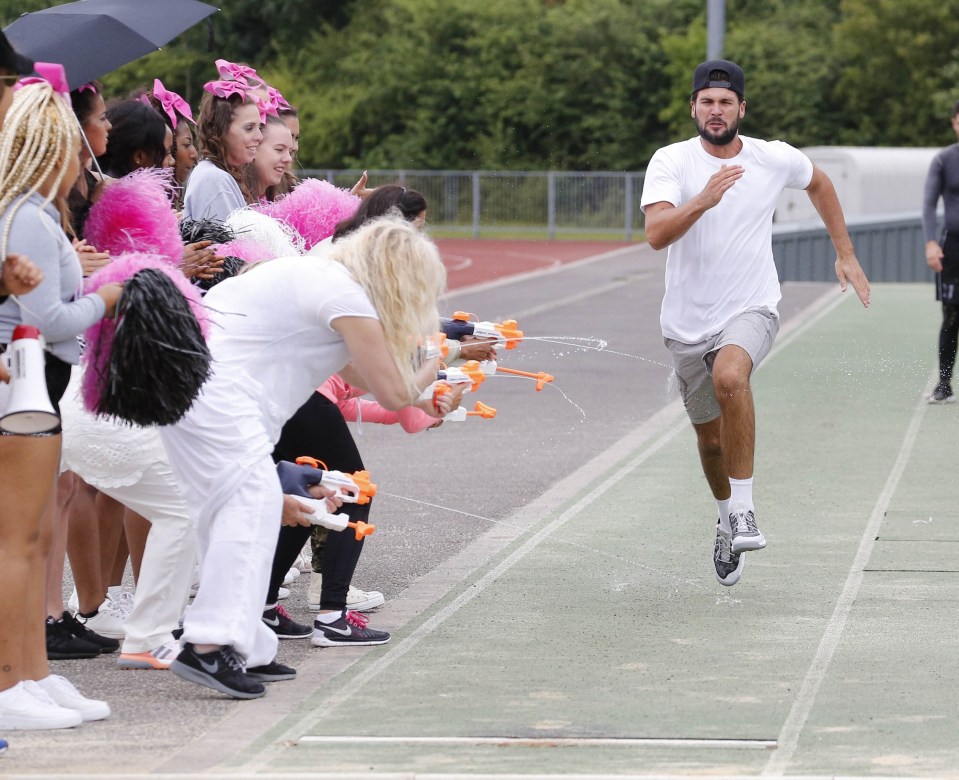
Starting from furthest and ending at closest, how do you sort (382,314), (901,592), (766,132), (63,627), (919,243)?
(766,132) < (919,243) < (901,592) < (63,627) < (382,314)

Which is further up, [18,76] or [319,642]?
[18,76]

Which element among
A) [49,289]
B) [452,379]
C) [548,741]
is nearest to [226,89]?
[452,379]

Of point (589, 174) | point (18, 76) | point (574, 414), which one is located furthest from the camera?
point (589, 174)

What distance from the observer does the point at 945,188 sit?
13.1 m

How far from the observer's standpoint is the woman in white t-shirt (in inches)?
212

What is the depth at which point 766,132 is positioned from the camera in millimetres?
48469

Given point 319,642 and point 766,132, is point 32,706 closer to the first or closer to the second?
point 319,642

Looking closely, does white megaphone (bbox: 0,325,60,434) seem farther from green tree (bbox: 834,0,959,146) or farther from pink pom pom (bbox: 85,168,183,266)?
green tree (bbox: 834,0,959,146)

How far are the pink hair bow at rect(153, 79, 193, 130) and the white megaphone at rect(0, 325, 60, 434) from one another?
2.36 m

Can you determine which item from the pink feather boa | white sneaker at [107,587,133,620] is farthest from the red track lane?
the pink feather boa

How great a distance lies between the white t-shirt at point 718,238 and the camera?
23.4ft

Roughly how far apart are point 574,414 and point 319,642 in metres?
6.46

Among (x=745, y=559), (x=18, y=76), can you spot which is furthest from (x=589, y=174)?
(x=18, y=76)

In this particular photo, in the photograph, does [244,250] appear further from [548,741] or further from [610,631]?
[548,741]
